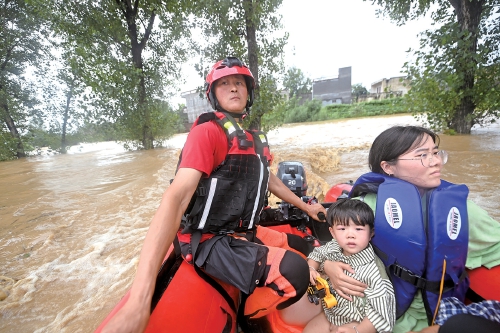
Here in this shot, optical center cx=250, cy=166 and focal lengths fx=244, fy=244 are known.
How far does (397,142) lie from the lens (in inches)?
56.7

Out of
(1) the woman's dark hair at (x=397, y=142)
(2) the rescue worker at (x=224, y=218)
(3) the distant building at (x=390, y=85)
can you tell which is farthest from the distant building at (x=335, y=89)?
(2) the rescue worker at (x=224, y=218)

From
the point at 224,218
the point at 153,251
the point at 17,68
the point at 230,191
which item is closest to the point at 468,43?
the point at 230,191

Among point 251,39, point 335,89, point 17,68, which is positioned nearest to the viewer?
point 251,39

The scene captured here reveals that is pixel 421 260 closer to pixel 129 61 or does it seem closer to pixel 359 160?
pixel 359 160

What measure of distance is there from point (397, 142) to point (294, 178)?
1.34 metres

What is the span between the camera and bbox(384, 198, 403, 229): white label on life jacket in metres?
1.28

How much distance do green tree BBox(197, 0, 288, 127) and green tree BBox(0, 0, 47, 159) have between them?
8883 millimetres

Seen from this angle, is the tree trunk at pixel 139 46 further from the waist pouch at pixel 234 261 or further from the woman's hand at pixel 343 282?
the woman's hand at pixel 343 282

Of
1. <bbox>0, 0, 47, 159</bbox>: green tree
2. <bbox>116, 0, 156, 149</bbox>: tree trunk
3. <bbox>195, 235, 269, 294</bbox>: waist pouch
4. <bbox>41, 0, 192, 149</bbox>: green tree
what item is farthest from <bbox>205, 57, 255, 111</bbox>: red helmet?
<bbox>0, 0, 47, 159</bbox>: green tree

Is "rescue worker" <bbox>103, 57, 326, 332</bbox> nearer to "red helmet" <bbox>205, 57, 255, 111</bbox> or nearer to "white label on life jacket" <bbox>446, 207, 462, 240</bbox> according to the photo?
"red helmet" <bbox>205, 57, 255, 111</bbox>

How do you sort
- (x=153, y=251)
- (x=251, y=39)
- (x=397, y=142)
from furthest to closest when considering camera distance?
1. (x=251, y=39)
2. (x=397, y=142)
3. (x=153, y=251)

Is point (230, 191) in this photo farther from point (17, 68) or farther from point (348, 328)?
point (17, 68)

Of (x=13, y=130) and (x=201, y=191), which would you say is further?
(x=13, y=130)

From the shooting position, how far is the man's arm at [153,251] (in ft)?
2.91
